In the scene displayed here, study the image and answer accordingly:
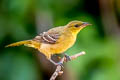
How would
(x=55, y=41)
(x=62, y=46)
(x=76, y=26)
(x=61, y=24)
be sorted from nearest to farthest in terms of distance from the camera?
(x=76, y=26), (x=62, y=46), (x=55, y=41), (x=61, y=24)

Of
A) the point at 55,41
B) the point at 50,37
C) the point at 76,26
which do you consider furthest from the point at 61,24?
the point at 76,26

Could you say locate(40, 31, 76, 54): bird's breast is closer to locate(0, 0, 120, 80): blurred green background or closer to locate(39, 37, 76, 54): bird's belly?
locate(39, 37, 76, 54): bird's belly

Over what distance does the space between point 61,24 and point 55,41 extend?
171cm

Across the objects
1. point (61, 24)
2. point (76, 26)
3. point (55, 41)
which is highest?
point (76, 26)

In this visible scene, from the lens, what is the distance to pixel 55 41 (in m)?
2.43

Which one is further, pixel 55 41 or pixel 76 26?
pixel 55 41

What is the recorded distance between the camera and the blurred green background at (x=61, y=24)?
165 inches

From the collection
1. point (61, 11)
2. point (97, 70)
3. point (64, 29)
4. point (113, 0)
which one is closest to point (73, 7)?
point (61, 11)

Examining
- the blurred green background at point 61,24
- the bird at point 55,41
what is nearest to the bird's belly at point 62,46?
the bird at point 55,41

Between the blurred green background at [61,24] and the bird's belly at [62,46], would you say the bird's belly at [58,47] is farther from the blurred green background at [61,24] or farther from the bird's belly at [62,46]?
the blurred green background at [61,24]

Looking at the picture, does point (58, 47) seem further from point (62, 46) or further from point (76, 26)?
point (76, 26)

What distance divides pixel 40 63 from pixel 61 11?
56 cm

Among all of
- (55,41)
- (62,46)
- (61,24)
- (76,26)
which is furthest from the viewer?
(61,24)

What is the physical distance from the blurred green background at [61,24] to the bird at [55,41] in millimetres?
1577
